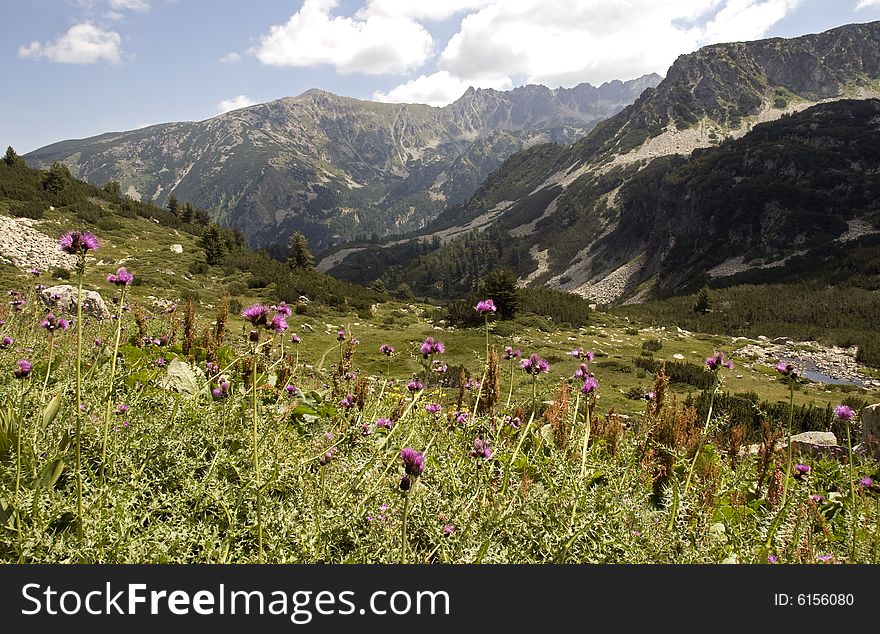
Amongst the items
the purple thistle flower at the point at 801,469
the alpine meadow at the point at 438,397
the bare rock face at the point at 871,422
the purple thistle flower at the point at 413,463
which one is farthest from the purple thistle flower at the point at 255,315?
the bare rock face at the point at 871,422

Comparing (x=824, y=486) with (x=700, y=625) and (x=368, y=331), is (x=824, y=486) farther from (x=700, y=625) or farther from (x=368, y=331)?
(x=368, y=331)

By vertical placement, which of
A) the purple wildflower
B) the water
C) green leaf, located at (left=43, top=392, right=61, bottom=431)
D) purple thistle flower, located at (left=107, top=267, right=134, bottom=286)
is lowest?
the water

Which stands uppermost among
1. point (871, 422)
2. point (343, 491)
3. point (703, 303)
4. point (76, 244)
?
point (76, 244)

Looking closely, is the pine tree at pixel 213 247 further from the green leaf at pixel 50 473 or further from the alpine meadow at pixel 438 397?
the green leaf at pixel 50 473

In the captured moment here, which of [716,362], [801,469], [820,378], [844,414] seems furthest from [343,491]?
[820,378]

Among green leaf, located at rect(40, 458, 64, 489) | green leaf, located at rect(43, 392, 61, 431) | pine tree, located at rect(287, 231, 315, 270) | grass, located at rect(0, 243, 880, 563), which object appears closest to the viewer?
grass, located at rect(0, 243, 880, 563)

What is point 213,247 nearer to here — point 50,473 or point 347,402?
point 347,402

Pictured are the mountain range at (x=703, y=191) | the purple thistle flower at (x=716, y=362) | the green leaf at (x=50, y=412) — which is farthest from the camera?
the mountain range at (x=703, y=191)

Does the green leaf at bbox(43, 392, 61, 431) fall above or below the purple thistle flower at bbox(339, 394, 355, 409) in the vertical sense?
above

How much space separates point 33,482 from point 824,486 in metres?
8.35

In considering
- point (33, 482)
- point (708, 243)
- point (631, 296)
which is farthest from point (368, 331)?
point (708, 243)

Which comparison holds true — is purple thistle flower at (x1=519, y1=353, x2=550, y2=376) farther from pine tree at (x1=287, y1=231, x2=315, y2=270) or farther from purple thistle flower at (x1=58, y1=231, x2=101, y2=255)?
pine tree at (x1=287, y1=231, x2=315, y2=270)

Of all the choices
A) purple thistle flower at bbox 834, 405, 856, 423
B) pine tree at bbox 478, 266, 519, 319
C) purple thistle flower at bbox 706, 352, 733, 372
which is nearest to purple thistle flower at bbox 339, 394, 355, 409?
purple thistle flower at bbox 706, 352, 733, 372

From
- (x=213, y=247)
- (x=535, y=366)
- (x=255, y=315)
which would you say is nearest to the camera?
(x=255, y=315)
